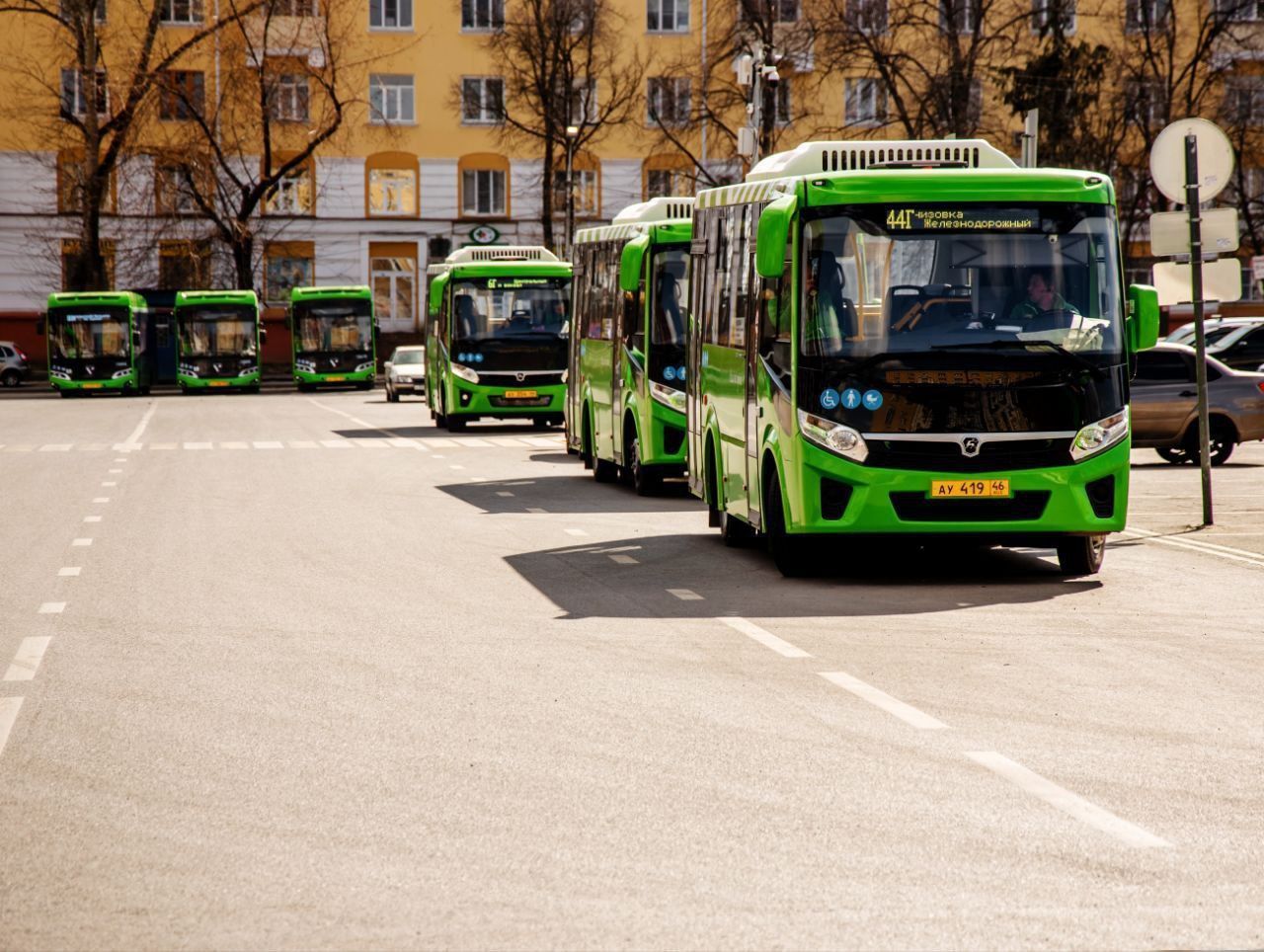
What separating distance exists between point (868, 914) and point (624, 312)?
17.6 m

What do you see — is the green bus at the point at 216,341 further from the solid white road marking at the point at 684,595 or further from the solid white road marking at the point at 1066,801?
the solid white road marking at the point at 1066,801

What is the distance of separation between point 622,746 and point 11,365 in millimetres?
65527

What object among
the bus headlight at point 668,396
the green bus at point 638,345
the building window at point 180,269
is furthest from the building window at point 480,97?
the bus headlight at point 668,396

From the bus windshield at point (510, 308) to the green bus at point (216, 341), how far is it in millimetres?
28827

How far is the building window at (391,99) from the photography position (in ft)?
257

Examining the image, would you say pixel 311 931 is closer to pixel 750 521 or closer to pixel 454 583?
pixel 454 583

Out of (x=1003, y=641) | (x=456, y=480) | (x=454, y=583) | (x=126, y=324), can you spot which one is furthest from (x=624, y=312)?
(x=126, y=324)

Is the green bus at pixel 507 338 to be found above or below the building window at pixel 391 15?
below

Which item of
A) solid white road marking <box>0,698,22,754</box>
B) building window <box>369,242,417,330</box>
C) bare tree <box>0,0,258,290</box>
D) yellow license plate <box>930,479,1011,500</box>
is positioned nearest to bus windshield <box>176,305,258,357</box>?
bare tree <box>0,0,258,290</box>

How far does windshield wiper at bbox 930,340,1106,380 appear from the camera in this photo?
13.8 metres

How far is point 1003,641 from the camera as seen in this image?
1130cm

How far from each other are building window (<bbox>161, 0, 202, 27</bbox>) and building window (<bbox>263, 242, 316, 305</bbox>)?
8.54m

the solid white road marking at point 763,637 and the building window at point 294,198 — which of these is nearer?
the solid white road marking at point 763,637

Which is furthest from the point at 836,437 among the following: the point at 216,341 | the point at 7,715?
the point at 216,341
